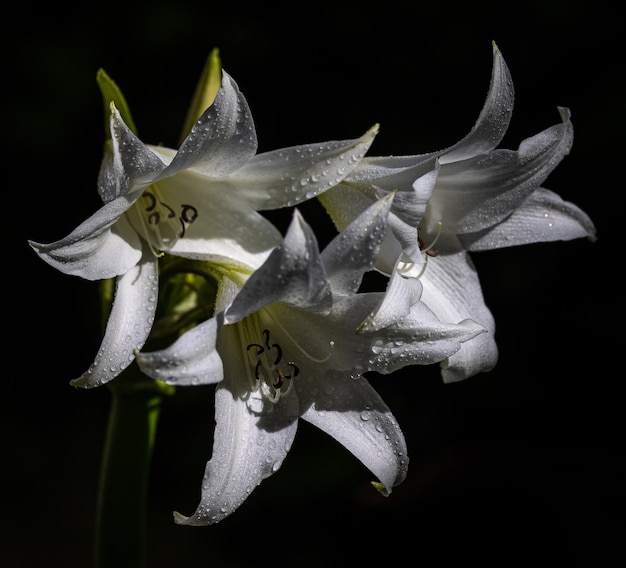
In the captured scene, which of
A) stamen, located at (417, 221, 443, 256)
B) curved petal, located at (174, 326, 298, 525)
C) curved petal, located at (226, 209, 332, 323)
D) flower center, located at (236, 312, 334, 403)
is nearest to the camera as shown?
curved petal, located at (226, 209, 332, 323)

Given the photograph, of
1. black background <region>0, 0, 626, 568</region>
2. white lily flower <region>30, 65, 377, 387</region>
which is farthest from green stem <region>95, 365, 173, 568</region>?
black background <region>0, 0, 626, 568</region>

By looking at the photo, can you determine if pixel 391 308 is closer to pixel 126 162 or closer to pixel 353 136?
pixel 126 162

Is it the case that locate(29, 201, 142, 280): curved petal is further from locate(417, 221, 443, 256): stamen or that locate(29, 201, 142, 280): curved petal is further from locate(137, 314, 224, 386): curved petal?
locate(417, 221, 443, 256): stamen

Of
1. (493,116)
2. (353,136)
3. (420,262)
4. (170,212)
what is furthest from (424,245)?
(353,136)

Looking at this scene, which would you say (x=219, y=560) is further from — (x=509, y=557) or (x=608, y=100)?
(x=608, y=100)

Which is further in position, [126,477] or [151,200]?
[126,477]

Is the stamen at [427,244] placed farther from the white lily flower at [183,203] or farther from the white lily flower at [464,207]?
the white lily flower at [183,203]

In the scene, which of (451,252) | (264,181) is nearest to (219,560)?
(451,252)
